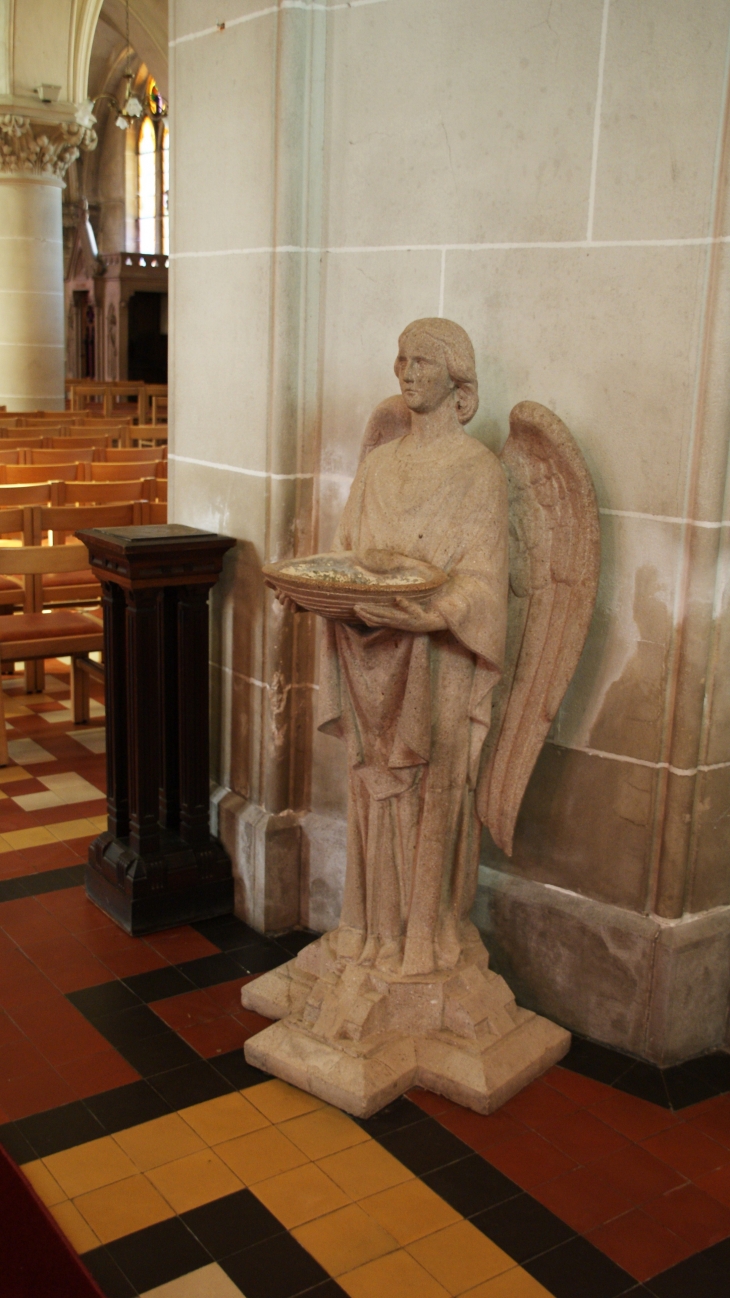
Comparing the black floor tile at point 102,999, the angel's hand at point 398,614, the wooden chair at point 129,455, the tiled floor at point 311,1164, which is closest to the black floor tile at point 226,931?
the tiled floor at point 311,1164

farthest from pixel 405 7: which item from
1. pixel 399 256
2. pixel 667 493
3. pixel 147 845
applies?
pixel 147 845

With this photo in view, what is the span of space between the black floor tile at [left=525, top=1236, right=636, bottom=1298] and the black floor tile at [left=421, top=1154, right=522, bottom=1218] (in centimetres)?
17

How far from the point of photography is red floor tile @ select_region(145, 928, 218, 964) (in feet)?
11.3

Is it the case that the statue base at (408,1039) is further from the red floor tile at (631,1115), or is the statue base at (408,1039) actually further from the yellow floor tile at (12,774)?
the yellow floor tile at (12,774)

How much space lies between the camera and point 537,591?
9.25 feet

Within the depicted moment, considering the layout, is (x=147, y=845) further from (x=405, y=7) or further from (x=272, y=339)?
(x=405, y=7)

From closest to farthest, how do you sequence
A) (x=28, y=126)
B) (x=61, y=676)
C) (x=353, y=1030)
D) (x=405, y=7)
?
1. (x=353, y=1030)
2. (x=405, y=7)
3. (x=61, y=676)
4. (x=28, y=126)

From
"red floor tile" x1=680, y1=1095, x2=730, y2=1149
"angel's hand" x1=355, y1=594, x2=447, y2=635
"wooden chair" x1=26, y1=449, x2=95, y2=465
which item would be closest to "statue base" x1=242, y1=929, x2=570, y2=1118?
"red floor tile" x1=680, y1=1095, x2=730, y2=1149

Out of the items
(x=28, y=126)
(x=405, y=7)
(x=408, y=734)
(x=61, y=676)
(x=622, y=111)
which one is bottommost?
(x=61, y=676)

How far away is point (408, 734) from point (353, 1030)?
0.72 meters

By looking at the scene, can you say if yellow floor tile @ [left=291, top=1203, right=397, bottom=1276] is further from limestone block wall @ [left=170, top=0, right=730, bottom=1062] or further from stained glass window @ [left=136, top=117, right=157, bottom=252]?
stained glass window @ [left=136, top=117, right=157, bottom=252]

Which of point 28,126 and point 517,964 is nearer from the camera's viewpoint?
point 517,964

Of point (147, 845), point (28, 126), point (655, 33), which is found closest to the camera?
point (655, 33)

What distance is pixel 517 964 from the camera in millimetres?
3172
